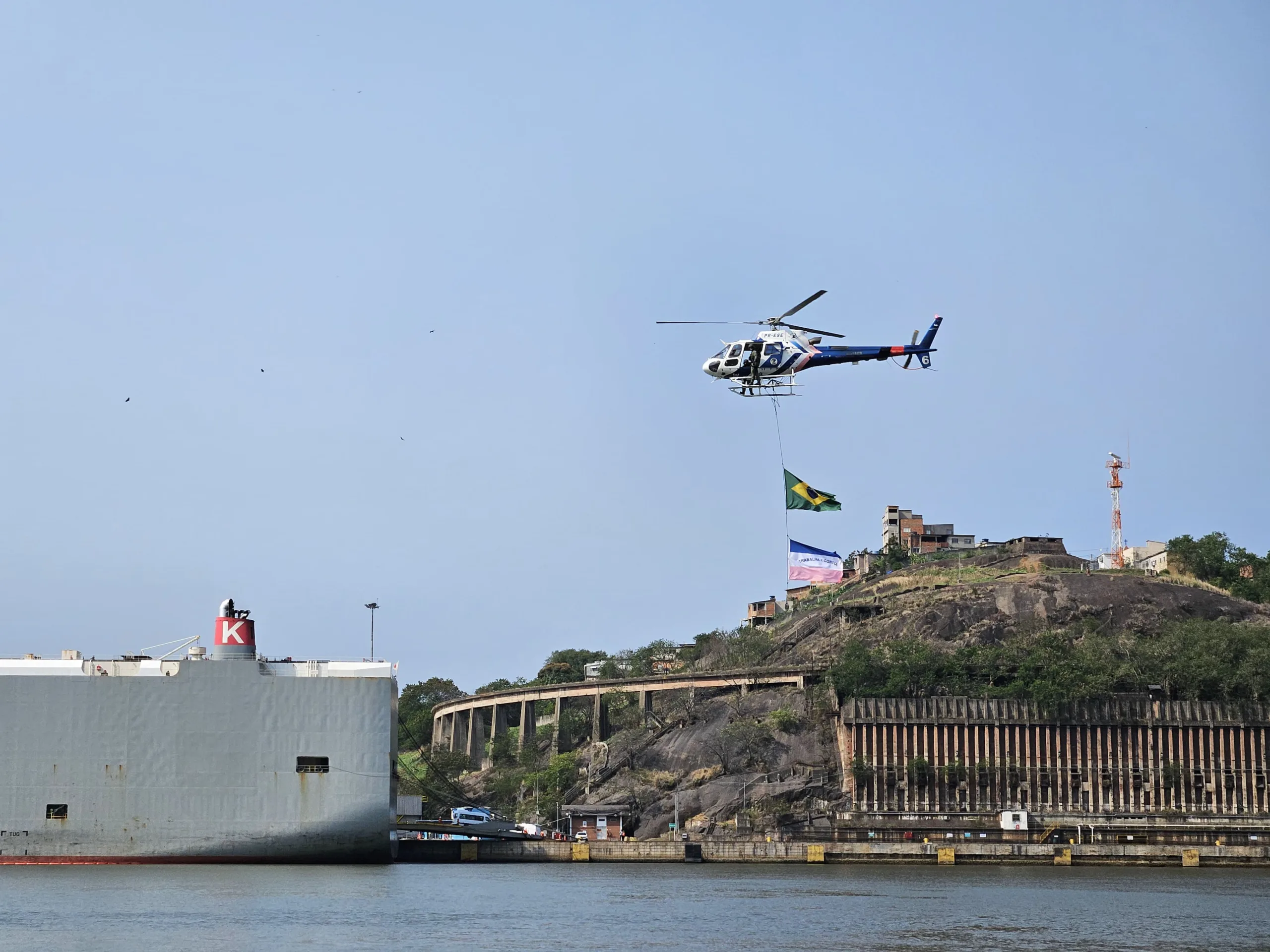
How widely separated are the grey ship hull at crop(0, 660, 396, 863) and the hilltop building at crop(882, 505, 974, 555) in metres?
89.7

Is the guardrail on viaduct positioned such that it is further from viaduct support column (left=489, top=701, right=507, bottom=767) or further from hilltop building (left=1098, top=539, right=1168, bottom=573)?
hilltop building (left=1098, top=539, right=1168, bottom=573)

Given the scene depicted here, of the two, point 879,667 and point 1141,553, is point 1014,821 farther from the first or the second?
point 1141,553

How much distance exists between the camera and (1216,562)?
4951 inches

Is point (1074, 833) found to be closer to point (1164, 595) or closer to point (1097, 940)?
point (1164, 595)

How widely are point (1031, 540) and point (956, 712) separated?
45181 millimetres

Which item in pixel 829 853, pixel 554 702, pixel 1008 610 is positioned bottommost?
pixel 829 853

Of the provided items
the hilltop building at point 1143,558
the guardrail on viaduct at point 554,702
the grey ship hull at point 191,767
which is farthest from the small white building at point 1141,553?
the grey ship hull at point 191,767

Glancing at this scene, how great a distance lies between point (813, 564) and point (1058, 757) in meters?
25.2

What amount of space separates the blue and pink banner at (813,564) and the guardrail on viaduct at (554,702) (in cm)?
2876

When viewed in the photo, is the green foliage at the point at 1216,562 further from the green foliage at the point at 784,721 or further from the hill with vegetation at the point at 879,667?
the green foliage at the point at 784,721

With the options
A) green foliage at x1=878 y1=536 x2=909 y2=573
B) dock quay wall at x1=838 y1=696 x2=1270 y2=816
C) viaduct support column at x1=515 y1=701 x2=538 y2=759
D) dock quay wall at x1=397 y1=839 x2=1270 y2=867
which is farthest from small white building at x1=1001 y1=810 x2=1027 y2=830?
viaduct support column at x1=515 y1=701 x2=538 y2=759

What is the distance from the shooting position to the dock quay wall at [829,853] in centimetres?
7606

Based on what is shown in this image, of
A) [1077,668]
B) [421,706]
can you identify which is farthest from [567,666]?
[1077,668]

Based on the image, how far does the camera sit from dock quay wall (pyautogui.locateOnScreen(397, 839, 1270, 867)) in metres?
76.1
